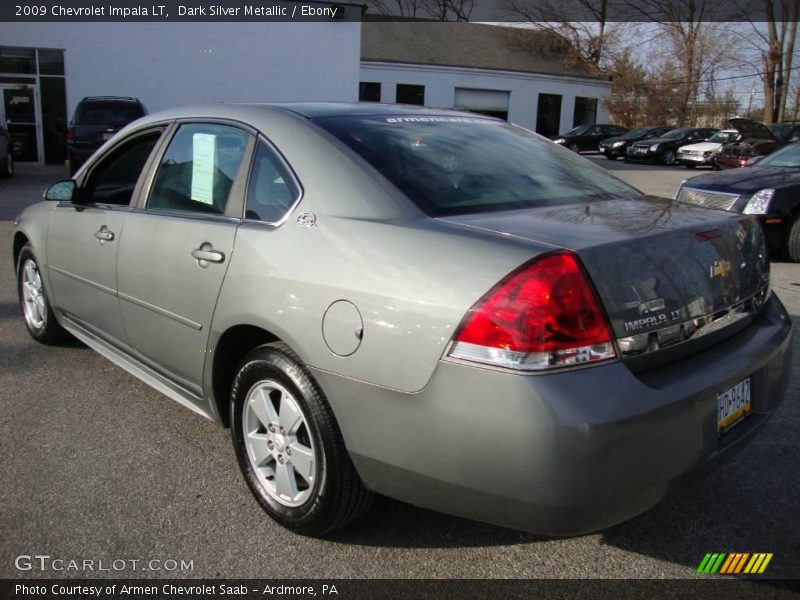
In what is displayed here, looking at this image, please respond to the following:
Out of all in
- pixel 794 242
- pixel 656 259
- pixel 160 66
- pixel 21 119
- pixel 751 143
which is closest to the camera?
pixel 656 259

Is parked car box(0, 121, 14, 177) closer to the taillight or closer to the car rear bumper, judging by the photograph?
the car rear bumper

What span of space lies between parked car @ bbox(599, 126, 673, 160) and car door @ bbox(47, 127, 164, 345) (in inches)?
1064

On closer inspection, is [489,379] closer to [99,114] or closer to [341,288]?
[341,288]

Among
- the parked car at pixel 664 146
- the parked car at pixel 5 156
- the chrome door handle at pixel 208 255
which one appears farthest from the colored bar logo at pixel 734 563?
the parked car at pixel 664 146

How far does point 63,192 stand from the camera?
407 centimetres

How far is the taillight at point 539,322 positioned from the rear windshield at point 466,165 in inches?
20.1

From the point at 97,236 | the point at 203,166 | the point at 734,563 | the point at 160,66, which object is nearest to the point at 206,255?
the point at 203,166

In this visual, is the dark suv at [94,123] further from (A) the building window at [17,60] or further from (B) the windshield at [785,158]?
(B) the windshield at [785,158]

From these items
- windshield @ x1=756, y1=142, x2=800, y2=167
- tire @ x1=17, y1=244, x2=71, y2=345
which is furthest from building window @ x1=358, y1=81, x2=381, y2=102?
tire @ x1=17, y1=244, x2=71, y2=345

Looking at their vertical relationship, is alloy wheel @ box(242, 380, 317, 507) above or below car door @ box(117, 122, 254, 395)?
below

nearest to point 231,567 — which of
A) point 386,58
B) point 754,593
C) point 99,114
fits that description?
point 754,593

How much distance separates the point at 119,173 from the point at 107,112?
41.7ft

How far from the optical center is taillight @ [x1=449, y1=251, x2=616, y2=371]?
1.96m

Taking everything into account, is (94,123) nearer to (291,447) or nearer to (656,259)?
(291,447)
